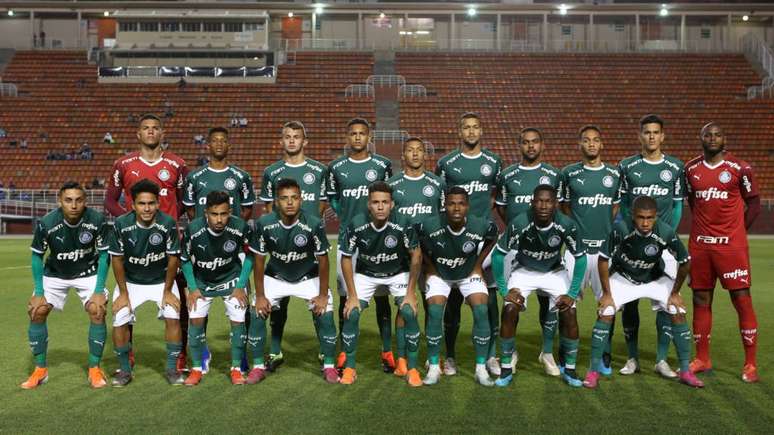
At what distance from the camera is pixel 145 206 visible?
21.3ft

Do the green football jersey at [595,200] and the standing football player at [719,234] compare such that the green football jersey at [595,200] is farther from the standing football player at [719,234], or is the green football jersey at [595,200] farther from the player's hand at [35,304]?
the player's hand at [35,304]

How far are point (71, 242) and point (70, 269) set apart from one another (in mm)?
233

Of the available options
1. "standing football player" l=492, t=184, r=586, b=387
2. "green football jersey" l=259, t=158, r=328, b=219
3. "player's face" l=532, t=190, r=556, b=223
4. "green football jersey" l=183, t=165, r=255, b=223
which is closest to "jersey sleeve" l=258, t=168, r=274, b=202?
"green football jersey" l=259, t=158, r=328, b=219

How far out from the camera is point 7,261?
17.9 metres

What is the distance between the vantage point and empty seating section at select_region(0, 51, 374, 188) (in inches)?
1251

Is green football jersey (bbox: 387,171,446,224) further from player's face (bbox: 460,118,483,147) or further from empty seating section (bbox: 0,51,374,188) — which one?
empty seating section (bbox: 0,51,374,188)

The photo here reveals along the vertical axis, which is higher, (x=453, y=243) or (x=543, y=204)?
(x=543, y=204)

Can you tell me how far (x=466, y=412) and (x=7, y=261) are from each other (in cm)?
1513

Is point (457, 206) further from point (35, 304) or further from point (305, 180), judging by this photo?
point (35, 304)

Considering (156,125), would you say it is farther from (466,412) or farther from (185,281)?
(466,412)

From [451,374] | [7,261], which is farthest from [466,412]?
[7,261]

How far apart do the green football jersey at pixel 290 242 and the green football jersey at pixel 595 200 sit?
2.30m

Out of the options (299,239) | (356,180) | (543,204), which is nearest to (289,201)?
(299,239)

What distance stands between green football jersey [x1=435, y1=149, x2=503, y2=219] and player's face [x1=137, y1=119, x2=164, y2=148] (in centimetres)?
261
